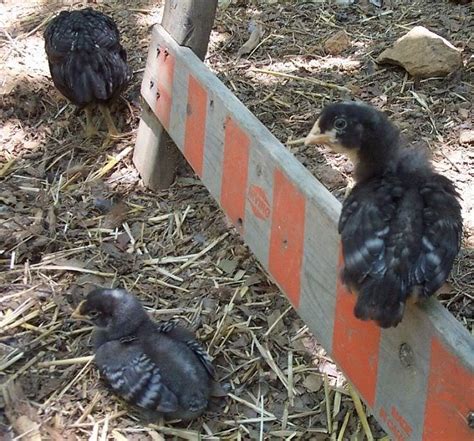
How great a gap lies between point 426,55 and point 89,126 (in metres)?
2.45

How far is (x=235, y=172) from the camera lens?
153 inches

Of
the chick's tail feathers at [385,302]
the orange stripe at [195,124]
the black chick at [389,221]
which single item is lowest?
the orange stripe at [195,124]

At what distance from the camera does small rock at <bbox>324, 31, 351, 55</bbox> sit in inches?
255

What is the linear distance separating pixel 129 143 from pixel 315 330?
9.57ft

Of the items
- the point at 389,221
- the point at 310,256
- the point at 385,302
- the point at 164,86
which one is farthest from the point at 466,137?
the point at 385,302

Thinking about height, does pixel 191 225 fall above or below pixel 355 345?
below

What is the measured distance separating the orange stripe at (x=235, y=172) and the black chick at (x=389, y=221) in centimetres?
86

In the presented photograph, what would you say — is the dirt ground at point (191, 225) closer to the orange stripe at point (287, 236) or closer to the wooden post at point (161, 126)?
the wooden post at point (161, 126)

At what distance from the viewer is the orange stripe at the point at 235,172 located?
3.80 meters

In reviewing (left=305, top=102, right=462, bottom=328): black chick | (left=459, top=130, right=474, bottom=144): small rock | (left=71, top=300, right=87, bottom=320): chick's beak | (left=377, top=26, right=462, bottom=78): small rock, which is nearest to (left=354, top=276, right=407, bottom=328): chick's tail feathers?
(left=305, top=102, right=462, bottom=328): black chick

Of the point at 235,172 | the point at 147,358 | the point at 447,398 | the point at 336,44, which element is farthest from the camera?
the point at 336,44

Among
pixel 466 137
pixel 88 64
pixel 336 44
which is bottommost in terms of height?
pixel 88 64

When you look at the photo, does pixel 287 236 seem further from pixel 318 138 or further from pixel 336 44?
pixel 336 44

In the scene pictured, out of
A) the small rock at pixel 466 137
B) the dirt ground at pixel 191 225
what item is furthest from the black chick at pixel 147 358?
the small rock at pixel 466 137
